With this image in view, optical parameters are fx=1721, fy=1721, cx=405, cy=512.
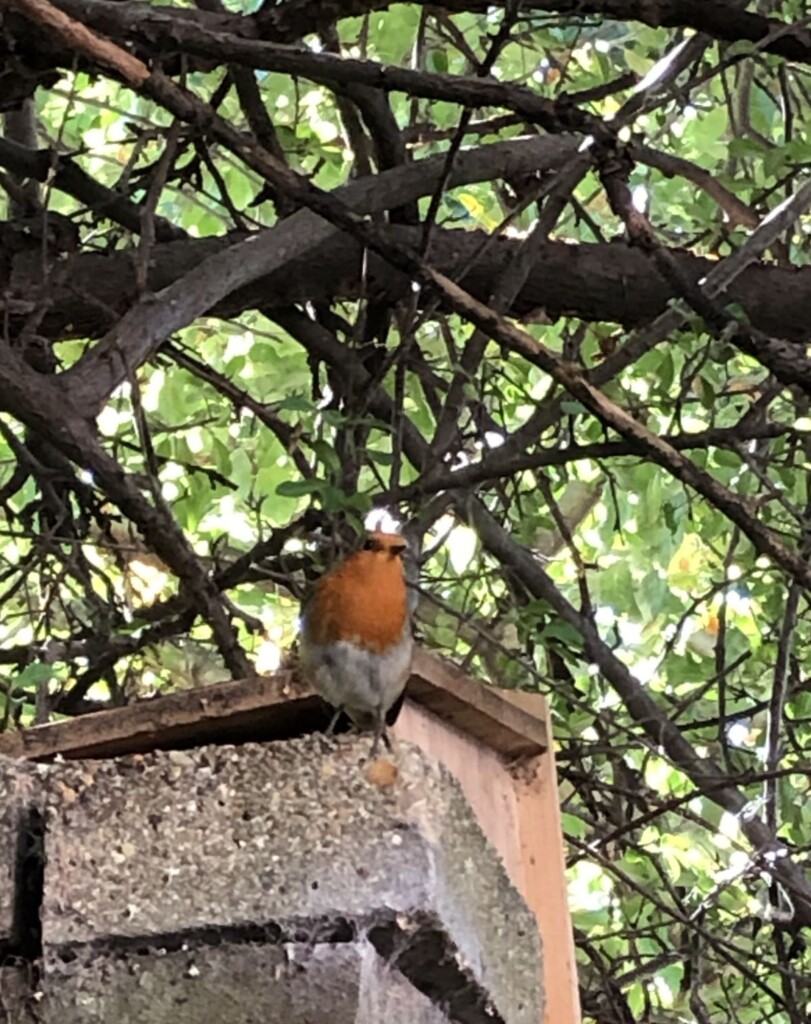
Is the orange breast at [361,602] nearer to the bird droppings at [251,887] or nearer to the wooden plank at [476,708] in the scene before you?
the wooden plank at [476,708]

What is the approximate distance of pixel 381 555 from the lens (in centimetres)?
175

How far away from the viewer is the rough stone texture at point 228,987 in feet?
3.81

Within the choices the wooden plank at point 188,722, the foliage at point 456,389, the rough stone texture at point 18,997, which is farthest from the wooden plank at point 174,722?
the foliage at point 456,389

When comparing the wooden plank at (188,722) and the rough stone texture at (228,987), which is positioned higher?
the wooden plank at (188,722)

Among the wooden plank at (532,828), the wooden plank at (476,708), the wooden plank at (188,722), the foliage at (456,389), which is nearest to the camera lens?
the wooden plank at (188,722)

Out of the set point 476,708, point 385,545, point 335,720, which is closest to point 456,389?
point 385,545

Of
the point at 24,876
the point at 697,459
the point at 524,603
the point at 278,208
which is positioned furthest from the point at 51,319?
the point at 24,876

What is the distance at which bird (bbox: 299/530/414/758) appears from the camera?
1.43 m

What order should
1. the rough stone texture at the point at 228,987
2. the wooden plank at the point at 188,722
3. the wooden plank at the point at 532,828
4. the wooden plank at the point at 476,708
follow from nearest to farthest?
the rough stone texture at the point at 228,987 → the wooden plank at the point at 188,722 → the wooden plank at the point at 476,708 → the wooden plank at the point at 532,828

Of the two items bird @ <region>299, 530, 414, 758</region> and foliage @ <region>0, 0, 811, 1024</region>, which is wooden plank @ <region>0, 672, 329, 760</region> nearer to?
bird @ <region>299, 530, 414, 758</region>

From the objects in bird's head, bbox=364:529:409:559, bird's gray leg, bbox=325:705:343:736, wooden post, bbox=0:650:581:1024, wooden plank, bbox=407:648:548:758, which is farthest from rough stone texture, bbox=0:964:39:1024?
bird's head, bbox=364:529:409:559

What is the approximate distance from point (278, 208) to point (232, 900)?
1.62m

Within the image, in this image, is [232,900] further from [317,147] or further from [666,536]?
[666,536]

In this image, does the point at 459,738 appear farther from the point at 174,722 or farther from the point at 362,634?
the point at 174,722
